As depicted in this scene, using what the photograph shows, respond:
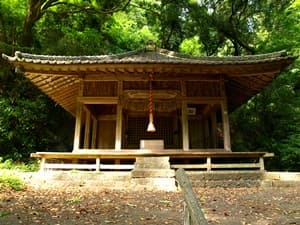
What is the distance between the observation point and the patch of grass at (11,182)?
8.75 meters

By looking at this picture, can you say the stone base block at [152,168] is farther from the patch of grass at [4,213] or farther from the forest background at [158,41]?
the forest background at [158,41]

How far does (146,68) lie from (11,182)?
5425 mm

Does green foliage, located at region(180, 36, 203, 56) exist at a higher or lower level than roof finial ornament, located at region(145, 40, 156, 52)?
higher

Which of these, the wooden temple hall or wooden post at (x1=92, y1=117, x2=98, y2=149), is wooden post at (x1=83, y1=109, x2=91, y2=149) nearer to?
the wooden temple hall

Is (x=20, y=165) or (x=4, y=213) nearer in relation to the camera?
(x=4, y=213)

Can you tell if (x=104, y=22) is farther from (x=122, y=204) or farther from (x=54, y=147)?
(x=122, y=204)

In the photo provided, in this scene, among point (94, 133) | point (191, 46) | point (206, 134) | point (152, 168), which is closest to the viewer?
point (152, 168)

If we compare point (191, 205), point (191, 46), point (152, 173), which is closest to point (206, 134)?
point (152, 173)

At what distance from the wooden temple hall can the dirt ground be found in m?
2.21

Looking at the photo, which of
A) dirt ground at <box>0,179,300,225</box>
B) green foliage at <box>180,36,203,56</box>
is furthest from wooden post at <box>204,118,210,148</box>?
green foliage at <box>180,36,203,56</box>

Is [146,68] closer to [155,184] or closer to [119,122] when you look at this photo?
[119,122]

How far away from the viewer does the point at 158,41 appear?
2391cm

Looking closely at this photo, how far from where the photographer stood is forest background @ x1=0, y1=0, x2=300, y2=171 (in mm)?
15871

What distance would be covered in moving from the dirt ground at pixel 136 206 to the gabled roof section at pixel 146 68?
4.00 metres
